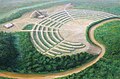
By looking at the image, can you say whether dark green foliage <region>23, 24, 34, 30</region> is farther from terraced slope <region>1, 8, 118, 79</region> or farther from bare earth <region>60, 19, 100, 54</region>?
bare earth <region>60, 19, 100, 54</region>

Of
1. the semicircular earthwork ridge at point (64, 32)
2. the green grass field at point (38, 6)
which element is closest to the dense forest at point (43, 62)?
the semicircular earthwork ridge at point (64, 32)

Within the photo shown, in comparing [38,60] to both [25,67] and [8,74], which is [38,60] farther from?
[8,74]

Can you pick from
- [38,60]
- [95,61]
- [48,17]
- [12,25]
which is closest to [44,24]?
[48,17]

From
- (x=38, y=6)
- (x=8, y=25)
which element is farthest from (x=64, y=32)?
(x=38, y=6)

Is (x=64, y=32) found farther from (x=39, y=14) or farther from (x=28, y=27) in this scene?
(x=39, y=14)

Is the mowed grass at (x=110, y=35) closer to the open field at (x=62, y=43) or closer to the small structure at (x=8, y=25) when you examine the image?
the open field at (x=62, y=43)

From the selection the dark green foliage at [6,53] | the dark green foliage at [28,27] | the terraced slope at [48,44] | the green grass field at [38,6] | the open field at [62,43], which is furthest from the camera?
the green grass field at [38,6]

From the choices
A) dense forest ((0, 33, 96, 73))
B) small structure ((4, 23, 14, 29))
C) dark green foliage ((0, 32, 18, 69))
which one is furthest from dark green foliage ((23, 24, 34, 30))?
dense forest ((0, 33, 96, 73))
